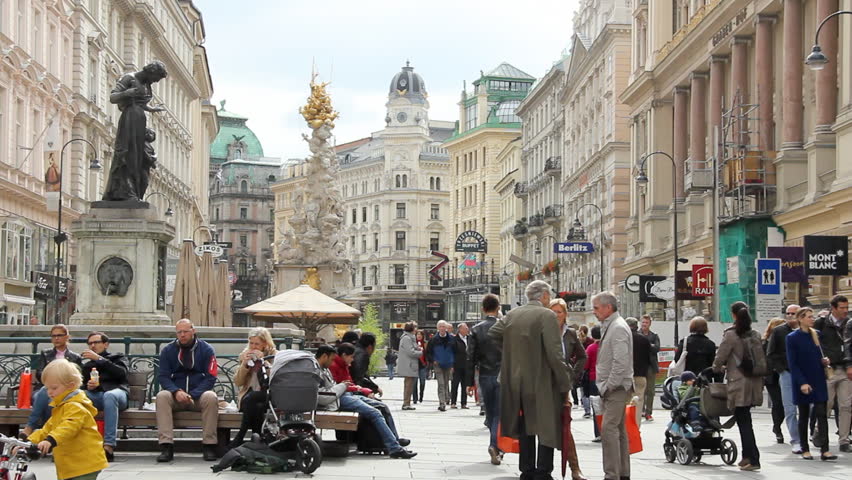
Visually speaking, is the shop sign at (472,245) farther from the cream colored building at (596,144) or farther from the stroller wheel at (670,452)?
the stroller wheel at (670,452)

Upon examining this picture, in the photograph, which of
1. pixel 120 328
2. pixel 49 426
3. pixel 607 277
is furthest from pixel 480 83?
pixel 49 426

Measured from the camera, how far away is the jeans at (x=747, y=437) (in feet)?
51.7

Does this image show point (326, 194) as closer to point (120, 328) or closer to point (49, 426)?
point (120, 328)

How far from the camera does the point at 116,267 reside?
20641 mm

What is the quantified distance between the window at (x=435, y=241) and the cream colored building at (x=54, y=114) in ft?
253

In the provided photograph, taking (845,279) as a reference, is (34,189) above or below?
→ above

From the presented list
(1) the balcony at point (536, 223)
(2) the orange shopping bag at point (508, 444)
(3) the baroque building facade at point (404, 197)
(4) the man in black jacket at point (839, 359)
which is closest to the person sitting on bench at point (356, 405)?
(2) the orange shopping bag at point (508, 444)

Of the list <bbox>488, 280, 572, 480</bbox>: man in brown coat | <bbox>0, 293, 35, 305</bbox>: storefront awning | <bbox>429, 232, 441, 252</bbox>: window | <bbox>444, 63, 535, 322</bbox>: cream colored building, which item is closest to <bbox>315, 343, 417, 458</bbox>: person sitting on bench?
<bbox>488, 280, 572, 480</bbox>: man in brown coat

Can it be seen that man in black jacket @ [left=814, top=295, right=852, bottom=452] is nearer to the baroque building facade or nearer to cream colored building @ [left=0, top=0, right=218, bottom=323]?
cream colored building @ [left=0, top=0, right=218, bottom=323]

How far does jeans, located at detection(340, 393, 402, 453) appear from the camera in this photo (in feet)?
52.7

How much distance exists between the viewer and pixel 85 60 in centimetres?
5444

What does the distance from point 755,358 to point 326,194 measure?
163 ft

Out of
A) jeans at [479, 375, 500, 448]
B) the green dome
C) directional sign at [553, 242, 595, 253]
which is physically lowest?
jeans at [479, 375, 500, 448]

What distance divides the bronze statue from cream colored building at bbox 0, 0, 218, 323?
2221 cm
